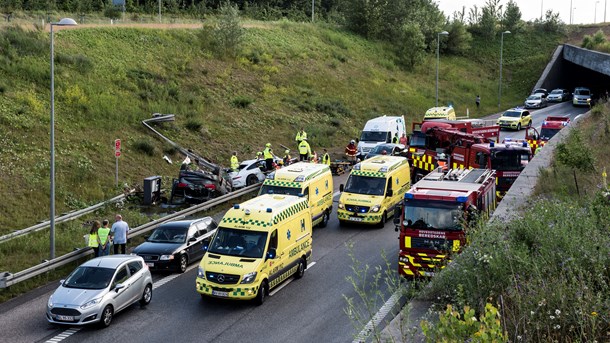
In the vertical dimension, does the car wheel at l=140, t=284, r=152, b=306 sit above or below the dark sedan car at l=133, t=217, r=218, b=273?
below

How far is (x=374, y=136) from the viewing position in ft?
129

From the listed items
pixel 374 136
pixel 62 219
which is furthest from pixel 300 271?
pixel 374 136

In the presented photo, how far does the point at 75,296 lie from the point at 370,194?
1187 centimetres

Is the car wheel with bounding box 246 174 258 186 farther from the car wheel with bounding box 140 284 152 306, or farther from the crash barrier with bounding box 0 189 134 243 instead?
the car wheel with bounding box 140 284 152 306

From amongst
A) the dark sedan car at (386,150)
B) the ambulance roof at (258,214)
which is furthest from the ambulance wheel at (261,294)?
the dark sedan car at (386,150)

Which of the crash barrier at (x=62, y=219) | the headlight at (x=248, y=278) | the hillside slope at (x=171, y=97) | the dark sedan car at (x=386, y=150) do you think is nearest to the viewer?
the headlight at (x=248, y=278)

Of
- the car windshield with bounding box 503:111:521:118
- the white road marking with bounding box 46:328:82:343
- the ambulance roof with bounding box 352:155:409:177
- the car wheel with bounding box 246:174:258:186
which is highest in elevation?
the car windshield with bounding box 503:111:521:118

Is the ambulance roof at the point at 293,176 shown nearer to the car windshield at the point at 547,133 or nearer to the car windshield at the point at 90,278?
the car windshield at the point at 90,278

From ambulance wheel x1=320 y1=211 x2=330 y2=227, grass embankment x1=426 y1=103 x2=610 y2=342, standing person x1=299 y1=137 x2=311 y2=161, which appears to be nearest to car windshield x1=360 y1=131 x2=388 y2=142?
standing person x1=299 y1=137 x2=311 y2=161

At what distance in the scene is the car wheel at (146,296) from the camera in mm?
17469

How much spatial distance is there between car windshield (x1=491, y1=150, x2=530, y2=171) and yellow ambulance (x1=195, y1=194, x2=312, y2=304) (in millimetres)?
10672

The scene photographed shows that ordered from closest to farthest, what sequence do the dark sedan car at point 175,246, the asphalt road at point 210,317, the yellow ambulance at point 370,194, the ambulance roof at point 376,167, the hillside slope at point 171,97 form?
the asphalt road at point 210,317 → the dark sedan car at point 175,246 → the yellow ambulance at point 370,194 → the ambulance roof at point 376,167 → the hillside slope at point 171,97

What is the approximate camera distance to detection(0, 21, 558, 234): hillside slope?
1163 inches

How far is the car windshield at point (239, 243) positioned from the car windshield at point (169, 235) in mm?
2970
